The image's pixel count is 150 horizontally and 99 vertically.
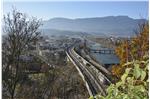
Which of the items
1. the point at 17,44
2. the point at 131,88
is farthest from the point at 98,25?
the point at 131,88

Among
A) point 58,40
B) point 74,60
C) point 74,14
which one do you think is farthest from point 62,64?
point 74,14

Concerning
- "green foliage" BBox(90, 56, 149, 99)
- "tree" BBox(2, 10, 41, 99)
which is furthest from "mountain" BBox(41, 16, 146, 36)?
"green foliage" BBox(90, 56, 149, 99)

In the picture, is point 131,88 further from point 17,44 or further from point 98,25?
point 17,44

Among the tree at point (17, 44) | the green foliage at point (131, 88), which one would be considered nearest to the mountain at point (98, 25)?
the tree at point (17, 44)

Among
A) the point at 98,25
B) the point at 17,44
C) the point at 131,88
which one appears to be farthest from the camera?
the point at 17,44

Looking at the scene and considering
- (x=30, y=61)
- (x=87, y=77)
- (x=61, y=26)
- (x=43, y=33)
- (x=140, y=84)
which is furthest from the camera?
(x=87, y=77)

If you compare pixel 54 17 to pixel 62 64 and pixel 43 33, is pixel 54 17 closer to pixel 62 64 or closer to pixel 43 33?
pixel 43 33

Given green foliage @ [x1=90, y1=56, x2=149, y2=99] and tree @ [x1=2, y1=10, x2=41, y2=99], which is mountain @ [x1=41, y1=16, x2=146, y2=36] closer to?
tree @ [x1=2, y1=10, x2=41, y2=99]

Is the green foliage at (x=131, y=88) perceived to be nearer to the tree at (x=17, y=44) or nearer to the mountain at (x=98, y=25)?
the mountain at (x=98, y=25)
